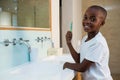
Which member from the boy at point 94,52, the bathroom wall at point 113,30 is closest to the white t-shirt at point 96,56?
the boy at point 94,52

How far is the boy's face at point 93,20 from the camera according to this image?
95cm

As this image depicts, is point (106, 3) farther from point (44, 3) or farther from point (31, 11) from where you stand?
point (31, 11)

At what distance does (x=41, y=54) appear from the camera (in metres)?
1.87

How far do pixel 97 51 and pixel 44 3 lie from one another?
1.23 m

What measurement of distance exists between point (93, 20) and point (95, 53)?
0.54 ft

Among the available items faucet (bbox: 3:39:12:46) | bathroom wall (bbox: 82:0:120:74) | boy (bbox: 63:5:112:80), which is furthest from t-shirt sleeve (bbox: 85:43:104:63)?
bathroom wall (bbox: 82:0:120:74)

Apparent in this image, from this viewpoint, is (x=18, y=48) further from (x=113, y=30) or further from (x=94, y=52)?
(x=113, y=30)

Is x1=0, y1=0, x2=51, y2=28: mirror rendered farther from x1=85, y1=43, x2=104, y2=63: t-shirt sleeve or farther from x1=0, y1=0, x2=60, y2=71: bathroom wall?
x1=85, y1=43, x2=104, y2=63: t-shirt sleeve

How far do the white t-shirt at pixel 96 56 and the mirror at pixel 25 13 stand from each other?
61 cm

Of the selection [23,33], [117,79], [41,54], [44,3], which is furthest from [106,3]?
[23,33]

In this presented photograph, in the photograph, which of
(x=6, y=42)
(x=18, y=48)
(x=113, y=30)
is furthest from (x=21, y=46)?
(x=113, y=30)

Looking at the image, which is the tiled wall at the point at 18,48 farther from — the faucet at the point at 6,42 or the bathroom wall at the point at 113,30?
the bathroom wall at the point at 113,30

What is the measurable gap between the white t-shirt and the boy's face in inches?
2.0

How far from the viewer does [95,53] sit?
2.98 ft
